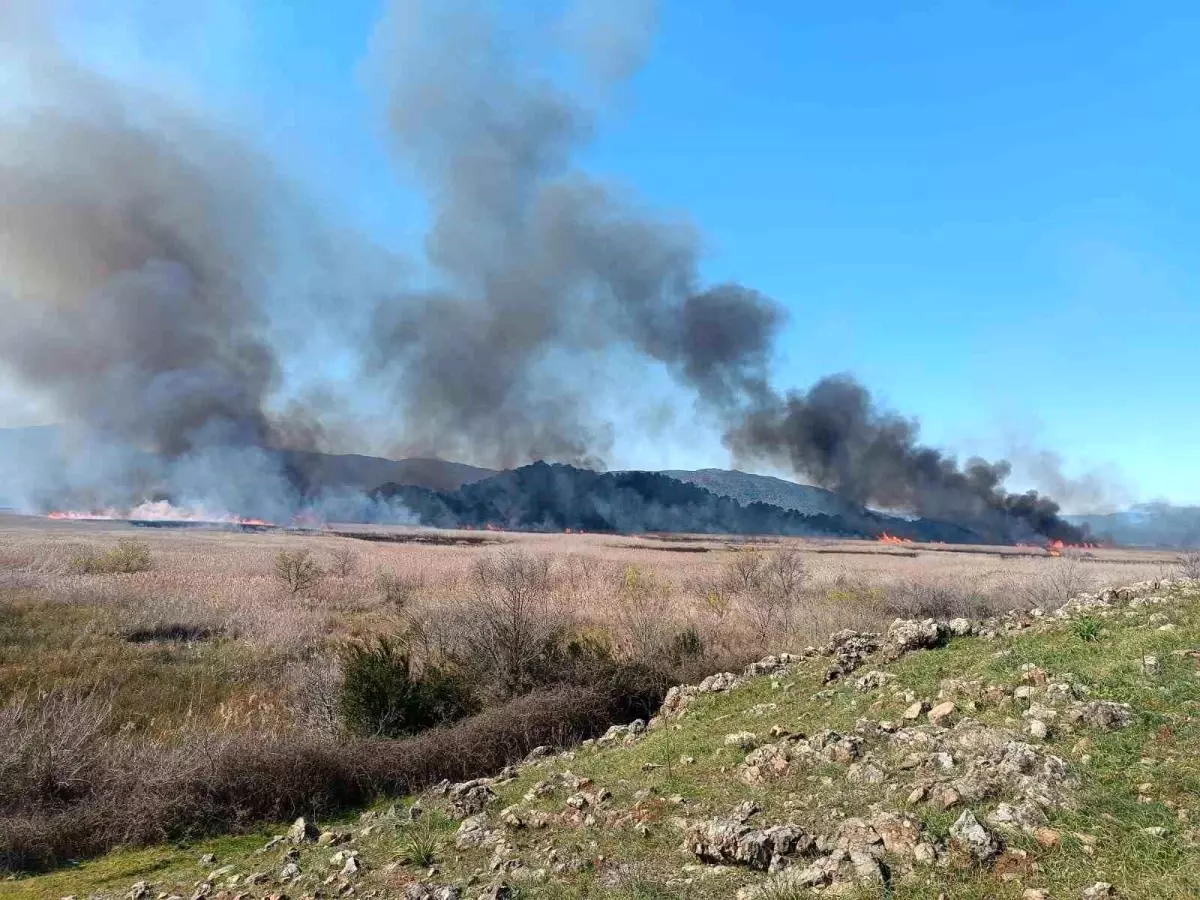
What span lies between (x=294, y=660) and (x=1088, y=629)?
1402 centimetres

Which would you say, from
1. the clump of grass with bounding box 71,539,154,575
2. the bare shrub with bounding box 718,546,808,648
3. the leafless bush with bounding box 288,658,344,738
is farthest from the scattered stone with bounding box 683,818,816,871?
the clump of grass with bounding box 71,539,154,575

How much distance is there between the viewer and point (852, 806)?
506 centimetres

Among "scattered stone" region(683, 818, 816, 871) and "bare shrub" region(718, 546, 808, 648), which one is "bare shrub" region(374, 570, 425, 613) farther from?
"scattered stone" region(683, 818, 816, 871)

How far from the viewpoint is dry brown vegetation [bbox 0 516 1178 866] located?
27.8 ft

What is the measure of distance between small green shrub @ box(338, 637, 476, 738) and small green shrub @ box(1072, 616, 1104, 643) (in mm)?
8799

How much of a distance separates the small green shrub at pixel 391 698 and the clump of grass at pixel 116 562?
19.8 metres

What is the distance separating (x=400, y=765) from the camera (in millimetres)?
9688

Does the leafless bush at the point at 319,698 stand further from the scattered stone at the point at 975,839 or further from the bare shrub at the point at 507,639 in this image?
the scattered stone at the point at 975,839

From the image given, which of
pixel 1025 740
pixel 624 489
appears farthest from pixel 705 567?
pixel 624 489

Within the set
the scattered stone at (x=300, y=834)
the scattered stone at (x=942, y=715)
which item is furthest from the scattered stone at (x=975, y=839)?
the scattered stone at (x=300, y=834)

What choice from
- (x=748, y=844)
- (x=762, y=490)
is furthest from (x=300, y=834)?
(x=762, y=490)

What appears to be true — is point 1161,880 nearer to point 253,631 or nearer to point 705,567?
point 253,631

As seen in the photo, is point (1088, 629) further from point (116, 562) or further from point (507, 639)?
point (116, 562)

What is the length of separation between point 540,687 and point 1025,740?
8616 mm
